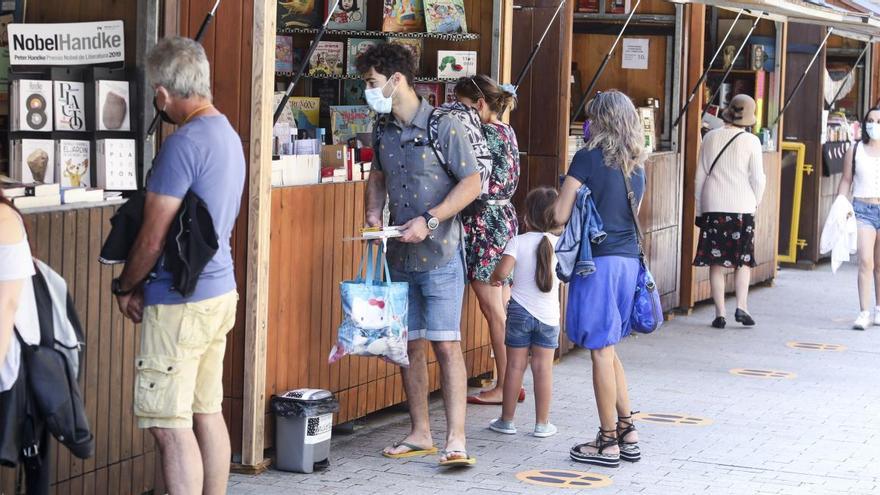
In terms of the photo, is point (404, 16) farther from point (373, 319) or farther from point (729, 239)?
point (729, 239)

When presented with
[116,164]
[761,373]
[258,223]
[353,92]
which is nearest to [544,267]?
[258,223]

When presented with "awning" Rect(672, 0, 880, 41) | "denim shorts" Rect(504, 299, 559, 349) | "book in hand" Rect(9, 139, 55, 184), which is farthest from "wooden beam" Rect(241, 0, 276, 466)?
"awning" Rect(672, 0, 880, 41)

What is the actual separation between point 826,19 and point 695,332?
9.57ft

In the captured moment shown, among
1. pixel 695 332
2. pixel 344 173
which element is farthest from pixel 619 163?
pixel 695 332

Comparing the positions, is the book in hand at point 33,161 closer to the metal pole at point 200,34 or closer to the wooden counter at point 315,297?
the metal pole at point 200,34

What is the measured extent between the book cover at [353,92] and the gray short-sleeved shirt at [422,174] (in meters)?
2.66

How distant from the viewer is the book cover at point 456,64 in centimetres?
886

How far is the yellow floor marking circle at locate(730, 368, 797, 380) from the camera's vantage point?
31.2 feet

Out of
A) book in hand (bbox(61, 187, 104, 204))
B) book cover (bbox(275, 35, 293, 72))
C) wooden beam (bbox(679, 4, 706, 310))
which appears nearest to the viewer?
book in hand (bbox(61, 187, 104, 204))

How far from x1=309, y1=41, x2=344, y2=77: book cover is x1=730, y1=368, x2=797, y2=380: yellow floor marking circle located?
3284mm

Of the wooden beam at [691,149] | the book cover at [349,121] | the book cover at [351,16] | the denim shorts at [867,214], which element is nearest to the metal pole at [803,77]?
the wooden beam at [691,149]

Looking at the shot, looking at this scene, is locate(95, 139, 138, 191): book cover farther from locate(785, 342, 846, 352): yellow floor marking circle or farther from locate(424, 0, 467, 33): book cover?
locate(785, 342, 846, 352): yellow floor marking circle

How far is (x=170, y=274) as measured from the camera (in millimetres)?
4801

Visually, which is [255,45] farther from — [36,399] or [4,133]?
[36,399]
